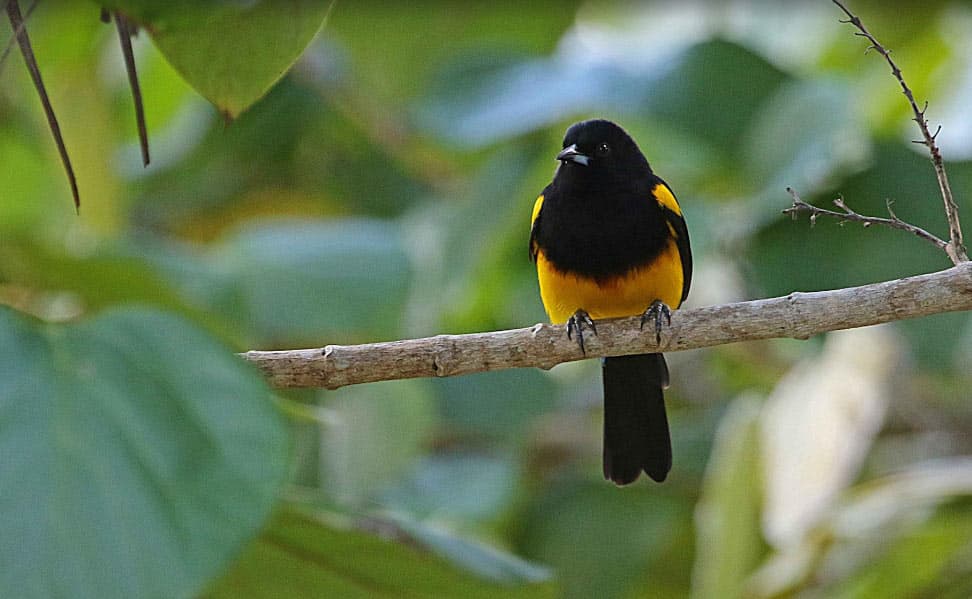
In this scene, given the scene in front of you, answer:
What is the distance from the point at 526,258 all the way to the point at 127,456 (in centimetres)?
215

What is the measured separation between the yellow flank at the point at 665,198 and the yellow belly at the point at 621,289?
9 cm

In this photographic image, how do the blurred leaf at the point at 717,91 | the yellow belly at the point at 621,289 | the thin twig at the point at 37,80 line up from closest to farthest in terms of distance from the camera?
the thin twig at the point at 37,80, the yellow belly at the point at 621,289, the blurred leaf at the point at 717,91

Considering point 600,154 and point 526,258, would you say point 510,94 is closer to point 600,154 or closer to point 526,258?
point 526,258

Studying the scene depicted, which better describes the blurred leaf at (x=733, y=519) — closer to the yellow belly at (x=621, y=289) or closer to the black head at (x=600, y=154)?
the yellow belly at (x=621, y=289)

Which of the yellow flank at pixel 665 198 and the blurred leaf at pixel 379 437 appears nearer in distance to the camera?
the yellow flank at pixel 665 198

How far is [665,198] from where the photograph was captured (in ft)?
7.97

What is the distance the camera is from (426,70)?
397 cm

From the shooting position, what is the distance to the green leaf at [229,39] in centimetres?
115

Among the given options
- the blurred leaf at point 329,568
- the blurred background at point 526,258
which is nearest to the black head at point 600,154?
the blurred background at point 526,258

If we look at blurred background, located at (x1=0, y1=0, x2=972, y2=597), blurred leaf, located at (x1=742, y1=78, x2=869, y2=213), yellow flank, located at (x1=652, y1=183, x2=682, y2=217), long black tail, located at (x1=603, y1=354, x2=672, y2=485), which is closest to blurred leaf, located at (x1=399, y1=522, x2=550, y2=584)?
blurred background, located at (x1=0, y1=0, x2=972, y2=597)

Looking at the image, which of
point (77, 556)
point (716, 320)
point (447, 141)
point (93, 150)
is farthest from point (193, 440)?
point (447, 141)

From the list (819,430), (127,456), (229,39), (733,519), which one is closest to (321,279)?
(733,519)

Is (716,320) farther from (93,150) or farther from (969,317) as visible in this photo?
(93,150)

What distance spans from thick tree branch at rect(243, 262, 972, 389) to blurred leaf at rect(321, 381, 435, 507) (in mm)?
1217
